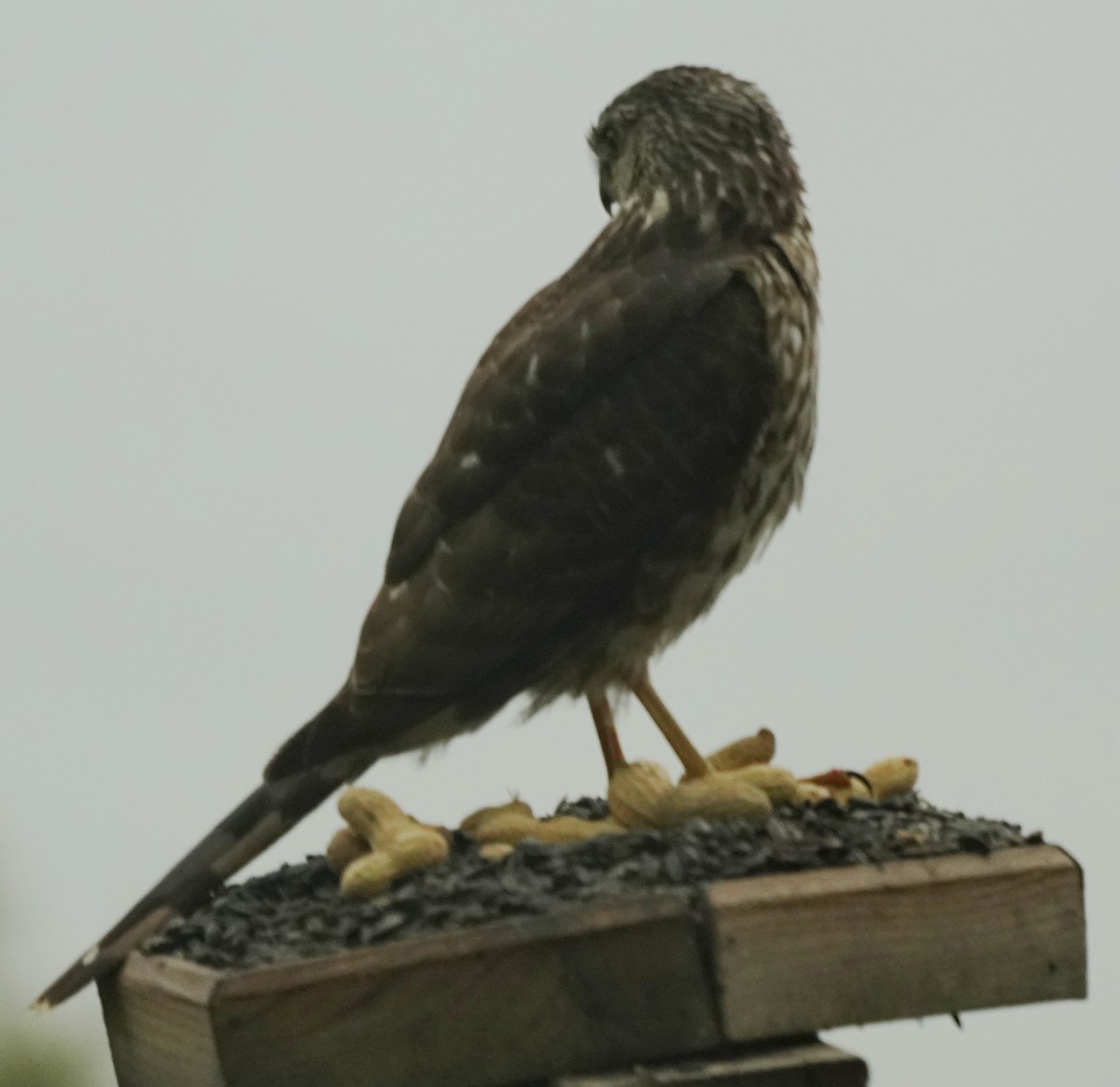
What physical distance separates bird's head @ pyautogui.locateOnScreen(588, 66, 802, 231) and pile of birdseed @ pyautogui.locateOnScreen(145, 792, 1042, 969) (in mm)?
1099

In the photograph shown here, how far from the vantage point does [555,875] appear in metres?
3.15

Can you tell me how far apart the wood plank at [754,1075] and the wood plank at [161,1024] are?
46 cm

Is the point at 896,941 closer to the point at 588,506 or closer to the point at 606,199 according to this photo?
the point at 588,506

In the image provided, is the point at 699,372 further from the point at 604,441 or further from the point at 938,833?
the point at 938,833

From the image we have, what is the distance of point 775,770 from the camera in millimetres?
3566

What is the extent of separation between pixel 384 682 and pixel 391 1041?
789 millimetres

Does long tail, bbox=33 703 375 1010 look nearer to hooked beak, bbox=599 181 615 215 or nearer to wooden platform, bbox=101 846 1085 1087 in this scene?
wooden platform, bbox=101 846 1085 1087

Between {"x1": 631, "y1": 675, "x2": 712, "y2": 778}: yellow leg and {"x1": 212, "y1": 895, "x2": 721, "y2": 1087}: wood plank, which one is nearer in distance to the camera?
{"x1": 212, "y1": 895, "x2": 721, "y2": 1087}: wood plank

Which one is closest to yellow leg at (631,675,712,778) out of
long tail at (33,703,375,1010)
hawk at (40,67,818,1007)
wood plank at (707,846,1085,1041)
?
hawk at (40,67,818,1007)

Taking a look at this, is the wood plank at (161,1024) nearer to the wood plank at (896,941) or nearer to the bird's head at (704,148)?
the wood plank at (896,941)

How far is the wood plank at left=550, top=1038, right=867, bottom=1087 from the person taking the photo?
2875 mm

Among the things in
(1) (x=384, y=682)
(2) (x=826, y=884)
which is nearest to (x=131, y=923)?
(1) (x=384, y=682)

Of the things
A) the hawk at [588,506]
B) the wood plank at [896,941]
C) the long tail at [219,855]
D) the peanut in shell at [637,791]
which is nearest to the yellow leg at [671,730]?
the hawk at [588,506]

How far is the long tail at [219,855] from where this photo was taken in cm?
334
